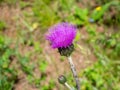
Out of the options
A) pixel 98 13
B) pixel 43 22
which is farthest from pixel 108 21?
pixel 43 22

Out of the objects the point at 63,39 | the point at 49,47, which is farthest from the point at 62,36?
the point at 49,47

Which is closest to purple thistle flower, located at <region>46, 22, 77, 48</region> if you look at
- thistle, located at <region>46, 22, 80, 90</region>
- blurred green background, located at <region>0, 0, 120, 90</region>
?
thistle, located at <region>46, 22, 80, 90</region>

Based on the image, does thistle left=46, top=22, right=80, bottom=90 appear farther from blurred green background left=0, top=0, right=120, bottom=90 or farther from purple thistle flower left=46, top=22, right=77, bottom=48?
blurred green background left=0, top=0, right=120, bottom=90

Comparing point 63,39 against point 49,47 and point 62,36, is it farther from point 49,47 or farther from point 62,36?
point 49,47

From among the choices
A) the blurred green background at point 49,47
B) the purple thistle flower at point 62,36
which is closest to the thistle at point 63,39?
the purple thistle flower at point 62,36

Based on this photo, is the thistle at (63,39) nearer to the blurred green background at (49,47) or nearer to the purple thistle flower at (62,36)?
the purple thistle flower at (62,36)

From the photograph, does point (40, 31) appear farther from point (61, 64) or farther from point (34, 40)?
point (61, 64)

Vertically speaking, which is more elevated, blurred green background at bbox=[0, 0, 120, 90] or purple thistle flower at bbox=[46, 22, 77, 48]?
purple thistle flower at bbox=[46, 22, 77, 48]
